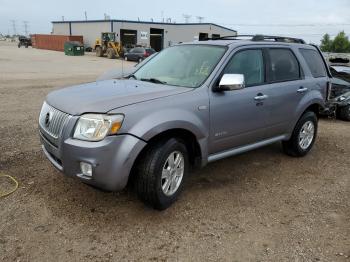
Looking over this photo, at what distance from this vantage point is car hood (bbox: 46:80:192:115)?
11.6 ft

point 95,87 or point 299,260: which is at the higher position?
point 95,87

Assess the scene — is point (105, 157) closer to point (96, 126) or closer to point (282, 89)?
point (96, 126)

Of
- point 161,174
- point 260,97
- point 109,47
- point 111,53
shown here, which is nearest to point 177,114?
point 161,174

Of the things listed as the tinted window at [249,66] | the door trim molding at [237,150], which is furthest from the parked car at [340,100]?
the tinted window at [249,66]

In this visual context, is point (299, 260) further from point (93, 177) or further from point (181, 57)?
point (181, 57)

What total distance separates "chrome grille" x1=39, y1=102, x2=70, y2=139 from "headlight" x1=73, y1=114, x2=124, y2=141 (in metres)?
0.19

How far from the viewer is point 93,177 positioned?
11.4ft

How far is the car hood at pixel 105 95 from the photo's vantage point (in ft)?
11.6

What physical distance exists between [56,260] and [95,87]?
191 cm

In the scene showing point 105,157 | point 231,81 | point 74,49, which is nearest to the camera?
point 105,157

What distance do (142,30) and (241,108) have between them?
5054 cm

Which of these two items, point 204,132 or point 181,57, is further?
point 181,57

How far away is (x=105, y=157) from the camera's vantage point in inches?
134

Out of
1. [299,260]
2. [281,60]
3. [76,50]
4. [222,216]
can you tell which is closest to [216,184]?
[222,216]
